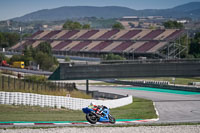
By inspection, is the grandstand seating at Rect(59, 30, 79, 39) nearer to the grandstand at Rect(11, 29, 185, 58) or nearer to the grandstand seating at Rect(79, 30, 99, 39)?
the grandstand at Rect(11, 29, 185, 58)

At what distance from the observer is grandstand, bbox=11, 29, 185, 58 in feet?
358

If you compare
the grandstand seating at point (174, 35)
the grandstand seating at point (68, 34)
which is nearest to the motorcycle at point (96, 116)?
the grandstand seating at point (174, 35)

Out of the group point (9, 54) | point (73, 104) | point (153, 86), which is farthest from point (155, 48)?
A: point (73, 104)

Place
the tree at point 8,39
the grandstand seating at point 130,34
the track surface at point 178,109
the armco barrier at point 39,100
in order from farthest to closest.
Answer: the tree at point 8,39, the grandstand seating at point 130,34, the armco barrier at point 39,100, the track surface at point 178,109

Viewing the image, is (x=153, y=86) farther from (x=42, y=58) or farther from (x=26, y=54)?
(x=26, y=54)

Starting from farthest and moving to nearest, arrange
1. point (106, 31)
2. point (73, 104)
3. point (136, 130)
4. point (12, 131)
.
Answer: point (106, 31), point (73, 104), point (136, 130), point (12, 131)

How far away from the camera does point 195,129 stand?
22016mm

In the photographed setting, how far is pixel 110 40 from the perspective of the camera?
130875 millimetres

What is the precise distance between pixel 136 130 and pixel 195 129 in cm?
336

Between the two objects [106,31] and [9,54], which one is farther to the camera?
[106,31]

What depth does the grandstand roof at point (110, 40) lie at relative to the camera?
375 ft

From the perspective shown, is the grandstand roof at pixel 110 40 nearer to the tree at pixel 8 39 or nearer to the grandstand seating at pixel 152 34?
the grandstand seating at pixel 152 34

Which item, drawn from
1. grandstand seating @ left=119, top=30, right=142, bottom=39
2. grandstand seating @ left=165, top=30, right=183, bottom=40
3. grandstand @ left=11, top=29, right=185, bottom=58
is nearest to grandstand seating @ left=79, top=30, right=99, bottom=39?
grandstand @ left=11, top=29, right=185, bottom=58

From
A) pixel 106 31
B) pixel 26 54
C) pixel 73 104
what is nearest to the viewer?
pixel 73 104
